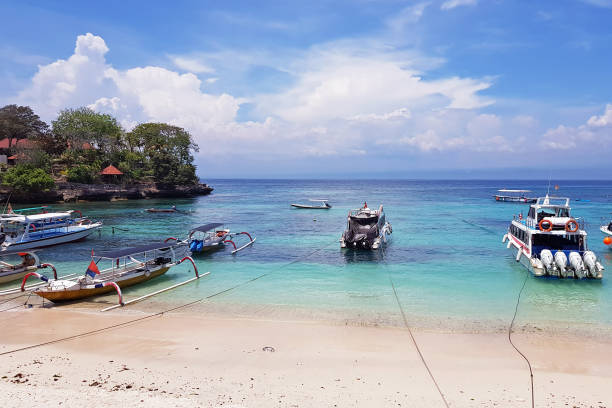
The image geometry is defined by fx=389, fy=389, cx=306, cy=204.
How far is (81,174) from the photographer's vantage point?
72000 millimetres

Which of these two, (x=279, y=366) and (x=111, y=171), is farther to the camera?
(x=111, y=171)

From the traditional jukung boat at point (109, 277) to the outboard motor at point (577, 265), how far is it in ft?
65.5

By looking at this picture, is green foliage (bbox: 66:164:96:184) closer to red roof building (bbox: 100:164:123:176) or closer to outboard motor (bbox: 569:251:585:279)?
red roof building (bbox: 100:164:123:176)

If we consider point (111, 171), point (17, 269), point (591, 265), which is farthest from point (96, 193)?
point (591, 265)

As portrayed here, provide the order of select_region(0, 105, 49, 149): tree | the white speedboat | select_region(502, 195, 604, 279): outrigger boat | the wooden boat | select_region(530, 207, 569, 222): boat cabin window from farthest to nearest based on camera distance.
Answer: select_region(0, 105, 49, 149): tree < the white speedboat < the wooden boat < select_region(530, 207, 569, 222): boat cabin window < select_region(502, 195, 604, 279): outrigger boat

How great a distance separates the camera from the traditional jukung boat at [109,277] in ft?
54.4

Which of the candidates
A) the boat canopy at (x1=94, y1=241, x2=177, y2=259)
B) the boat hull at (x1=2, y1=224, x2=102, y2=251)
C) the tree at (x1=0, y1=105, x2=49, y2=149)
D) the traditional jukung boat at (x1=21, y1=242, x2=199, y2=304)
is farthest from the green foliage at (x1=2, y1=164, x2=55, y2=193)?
the boat canopy at (x1=94, y1=241, x2=177, y2=259)

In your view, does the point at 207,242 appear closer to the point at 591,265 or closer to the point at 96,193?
the point at 591,265

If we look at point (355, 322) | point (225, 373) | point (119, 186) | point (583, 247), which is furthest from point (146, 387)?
point (119, 186)

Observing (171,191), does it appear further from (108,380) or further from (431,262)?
(108,380)

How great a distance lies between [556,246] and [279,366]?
18.9 metres

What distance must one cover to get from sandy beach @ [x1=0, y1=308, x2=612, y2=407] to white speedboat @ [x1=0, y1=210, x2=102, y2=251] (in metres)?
17.6

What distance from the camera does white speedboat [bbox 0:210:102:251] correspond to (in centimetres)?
2969

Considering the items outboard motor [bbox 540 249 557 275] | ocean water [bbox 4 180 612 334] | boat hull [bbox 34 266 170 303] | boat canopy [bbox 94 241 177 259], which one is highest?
boat canopy [bbox 94 241 177 259]
